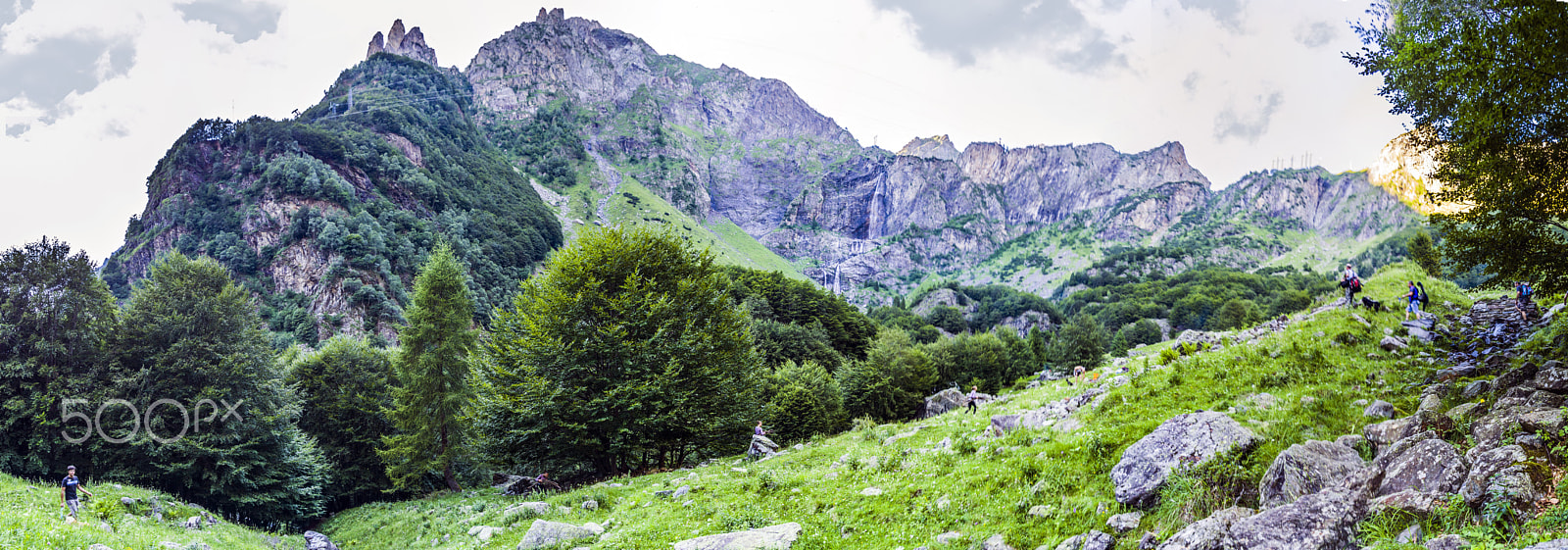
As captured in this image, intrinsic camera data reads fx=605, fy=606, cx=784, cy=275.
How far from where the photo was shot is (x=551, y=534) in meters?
12.9

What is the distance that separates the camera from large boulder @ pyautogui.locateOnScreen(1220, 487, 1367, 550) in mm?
6441

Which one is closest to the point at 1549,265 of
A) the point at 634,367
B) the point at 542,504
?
the point at 542,504

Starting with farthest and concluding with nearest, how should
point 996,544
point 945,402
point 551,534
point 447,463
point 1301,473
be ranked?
point 945,402 < point 447,463 < point 551,534 < point 996,544 < point 1301,473

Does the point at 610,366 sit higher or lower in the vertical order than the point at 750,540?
higher

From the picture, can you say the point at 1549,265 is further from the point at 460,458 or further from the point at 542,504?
the point at 460,458

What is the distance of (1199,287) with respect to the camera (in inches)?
6747

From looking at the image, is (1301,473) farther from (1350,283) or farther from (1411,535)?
(1350,283)

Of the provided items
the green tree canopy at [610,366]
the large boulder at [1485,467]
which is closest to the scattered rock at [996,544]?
the large boulder at [1485,467]

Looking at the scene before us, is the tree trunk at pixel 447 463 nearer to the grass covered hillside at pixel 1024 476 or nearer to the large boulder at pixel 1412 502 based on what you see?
the grass covered hillside at pixel 1024 476

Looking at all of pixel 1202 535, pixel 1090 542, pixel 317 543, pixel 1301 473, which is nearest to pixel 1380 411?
pixel 1301 473

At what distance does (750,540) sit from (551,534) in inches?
196

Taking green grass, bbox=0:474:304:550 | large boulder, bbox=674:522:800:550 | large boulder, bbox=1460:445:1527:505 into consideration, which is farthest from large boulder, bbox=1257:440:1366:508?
green grass, bbox=0:474:304:550

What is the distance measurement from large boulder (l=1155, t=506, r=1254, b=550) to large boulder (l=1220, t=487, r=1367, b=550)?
0.11m

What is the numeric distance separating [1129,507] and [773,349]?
2532 inches
